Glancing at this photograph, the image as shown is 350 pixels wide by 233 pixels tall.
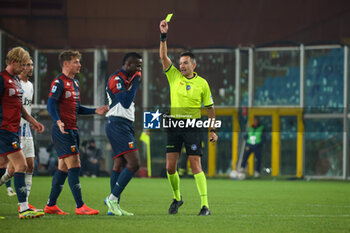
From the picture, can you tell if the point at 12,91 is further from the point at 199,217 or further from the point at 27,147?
the point at 27,147

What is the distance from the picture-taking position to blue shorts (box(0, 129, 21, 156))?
6.86m

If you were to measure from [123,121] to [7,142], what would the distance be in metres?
1.49

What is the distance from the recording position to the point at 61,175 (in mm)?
7785

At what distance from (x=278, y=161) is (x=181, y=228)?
1445cm

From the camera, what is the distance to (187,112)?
25.8ft

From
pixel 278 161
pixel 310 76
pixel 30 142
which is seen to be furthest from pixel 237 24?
pixel 30 142

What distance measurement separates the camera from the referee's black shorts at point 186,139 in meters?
7.90

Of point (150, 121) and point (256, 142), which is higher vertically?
point (150, 121)

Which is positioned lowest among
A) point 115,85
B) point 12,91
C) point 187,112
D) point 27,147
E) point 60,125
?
point 27,147

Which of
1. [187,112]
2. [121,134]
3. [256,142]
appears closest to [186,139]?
[187,112]

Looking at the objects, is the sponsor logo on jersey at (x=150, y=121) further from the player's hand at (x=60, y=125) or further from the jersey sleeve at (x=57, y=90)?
the player's hand at (x=60, y=125)

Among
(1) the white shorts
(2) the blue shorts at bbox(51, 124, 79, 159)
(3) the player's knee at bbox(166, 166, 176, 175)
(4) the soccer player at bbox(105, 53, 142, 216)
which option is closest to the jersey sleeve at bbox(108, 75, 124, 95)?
(4) the soccer player at bbox(105, 53, 142, 216)

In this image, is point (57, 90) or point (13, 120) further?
point (57, 90)

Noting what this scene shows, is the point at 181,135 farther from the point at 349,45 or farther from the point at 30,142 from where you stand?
the point at 349,45
